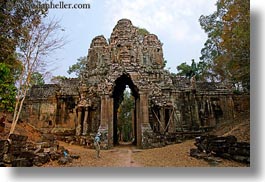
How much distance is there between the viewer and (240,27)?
23.5 ft

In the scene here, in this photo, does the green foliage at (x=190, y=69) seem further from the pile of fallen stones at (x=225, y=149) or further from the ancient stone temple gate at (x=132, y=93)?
the pile of fallen stones at (x=225, y=149)

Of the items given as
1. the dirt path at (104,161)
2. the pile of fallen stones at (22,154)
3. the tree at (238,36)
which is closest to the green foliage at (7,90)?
the pile of fallen stones at (22,154)

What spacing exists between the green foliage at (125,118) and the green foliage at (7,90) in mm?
15610

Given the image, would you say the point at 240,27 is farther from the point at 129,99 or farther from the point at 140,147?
the point at 129,99

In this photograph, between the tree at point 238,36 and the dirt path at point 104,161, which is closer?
the dirt path at point 104,161

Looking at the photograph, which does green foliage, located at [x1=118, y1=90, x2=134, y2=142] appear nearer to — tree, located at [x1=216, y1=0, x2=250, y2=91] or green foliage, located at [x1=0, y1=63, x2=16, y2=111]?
green foliage, located at [x1=0, y1=63, x2=16, y2=111]

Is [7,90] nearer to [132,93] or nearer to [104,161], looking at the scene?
[104,161]

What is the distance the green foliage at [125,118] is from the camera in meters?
23.3

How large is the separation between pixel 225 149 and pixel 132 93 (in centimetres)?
765

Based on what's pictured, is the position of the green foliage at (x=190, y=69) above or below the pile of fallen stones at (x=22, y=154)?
above

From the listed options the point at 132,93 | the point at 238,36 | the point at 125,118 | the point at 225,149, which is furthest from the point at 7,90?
the point at 125,118

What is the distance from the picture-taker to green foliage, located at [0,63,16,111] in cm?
711

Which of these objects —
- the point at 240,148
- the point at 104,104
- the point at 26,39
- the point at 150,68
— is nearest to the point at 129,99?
the point at 150,68

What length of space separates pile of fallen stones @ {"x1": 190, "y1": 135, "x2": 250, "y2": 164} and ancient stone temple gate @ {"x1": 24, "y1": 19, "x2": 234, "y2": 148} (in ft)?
17.5
